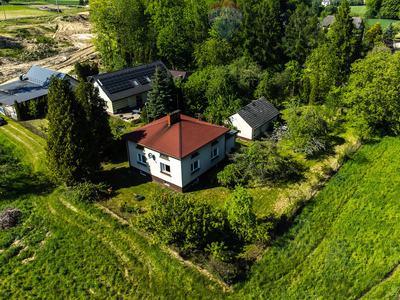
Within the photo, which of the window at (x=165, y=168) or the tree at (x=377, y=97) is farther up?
the tree at (x=377, y=97)

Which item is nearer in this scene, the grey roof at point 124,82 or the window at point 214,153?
the window at point 214,153

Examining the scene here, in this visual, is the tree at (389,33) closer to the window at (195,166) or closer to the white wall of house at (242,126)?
the white wall of house at (242,126)

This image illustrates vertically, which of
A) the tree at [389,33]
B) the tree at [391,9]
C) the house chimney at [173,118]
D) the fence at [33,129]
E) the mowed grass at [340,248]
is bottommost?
the mowed grass at [340,248]

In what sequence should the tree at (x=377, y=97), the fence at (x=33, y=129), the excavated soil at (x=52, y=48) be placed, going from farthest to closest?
1. the excavated soil at (x=52, y=48)
2. the fence at (x=33, y=129)
3. the tree at (x=377, y=97)

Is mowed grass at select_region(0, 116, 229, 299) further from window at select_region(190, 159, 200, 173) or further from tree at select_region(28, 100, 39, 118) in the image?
tree at select_region(28, 100, 39, 118)

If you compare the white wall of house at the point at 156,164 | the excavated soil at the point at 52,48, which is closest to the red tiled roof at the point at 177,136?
the white wall of house at the point at 156,164

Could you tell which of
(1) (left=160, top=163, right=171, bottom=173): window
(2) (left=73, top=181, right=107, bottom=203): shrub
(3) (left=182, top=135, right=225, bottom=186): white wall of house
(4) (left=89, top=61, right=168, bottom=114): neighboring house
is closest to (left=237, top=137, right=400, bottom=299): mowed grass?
(3) (left=182, top=135, right=225, bottom=186): white wall of house

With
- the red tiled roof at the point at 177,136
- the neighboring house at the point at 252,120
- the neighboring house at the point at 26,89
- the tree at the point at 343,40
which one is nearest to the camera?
the red tiled roof at the point at 177,136
